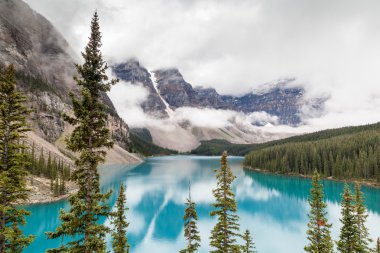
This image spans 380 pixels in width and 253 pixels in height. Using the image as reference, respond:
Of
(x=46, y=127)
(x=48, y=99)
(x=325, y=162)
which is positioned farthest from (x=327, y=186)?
(x=48, y=99)

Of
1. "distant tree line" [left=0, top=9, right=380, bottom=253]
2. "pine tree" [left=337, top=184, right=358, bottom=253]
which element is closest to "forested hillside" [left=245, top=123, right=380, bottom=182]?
"pine tree" [left=337, top=184, right=358, bottom=253]

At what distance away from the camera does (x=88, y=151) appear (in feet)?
48.0

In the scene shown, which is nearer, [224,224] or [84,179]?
[84,179]

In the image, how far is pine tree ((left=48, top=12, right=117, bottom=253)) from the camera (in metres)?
14.0

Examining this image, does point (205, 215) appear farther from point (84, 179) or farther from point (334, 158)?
point (334, 158)

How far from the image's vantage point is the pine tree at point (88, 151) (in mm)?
14039

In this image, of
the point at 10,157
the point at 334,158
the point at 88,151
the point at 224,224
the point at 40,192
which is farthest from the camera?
the point at 334,158

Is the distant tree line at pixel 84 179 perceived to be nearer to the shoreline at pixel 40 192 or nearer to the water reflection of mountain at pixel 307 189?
the shoreline at pixel 40 192

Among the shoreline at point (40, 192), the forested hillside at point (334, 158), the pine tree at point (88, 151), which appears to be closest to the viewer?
the pine tree at point (88, 151)

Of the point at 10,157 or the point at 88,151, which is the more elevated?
the point at 88,151

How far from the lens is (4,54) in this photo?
622ft

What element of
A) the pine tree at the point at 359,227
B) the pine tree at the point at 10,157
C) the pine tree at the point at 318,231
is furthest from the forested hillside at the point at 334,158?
the pine tree at the point at 10,157

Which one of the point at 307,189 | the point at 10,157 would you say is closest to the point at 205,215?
the point at 10,157

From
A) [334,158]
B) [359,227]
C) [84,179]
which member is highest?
[334,158]
